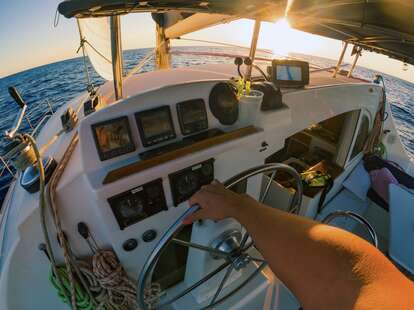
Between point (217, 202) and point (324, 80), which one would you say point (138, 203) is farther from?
point (324, 80)

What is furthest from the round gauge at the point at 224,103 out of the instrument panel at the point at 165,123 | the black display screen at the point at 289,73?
the black display screen at the point at 289,73

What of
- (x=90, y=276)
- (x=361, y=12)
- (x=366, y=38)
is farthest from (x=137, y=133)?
(x=366, y=38)

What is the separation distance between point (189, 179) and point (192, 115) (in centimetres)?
29

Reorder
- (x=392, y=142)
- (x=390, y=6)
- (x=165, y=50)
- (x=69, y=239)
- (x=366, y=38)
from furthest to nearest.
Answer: (x=392, y=142) → (x=165, y=50) → (x=366, y=38) → (x=390, y=6) → (x=69, y=239)

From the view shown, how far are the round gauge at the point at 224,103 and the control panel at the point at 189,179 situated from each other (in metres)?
0.26

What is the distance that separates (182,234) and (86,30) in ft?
9.58

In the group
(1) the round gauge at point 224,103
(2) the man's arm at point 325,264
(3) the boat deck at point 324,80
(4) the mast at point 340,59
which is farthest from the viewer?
(4) the mast at point 340,59

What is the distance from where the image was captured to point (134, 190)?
0.84m

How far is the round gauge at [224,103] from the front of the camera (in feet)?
3.55

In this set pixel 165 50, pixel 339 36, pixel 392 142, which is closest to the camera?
pixel 339 36

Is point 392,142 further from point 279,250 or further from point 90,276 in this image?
point 90,276

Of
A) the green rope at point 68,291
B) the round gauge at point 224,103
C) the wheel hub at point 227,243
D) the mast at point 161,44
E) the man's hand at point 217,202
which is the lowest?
the green rope at point 68,291

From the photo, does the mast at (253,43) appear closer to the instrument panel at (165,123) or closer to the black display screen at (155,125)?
the instrument panel at (165,123)

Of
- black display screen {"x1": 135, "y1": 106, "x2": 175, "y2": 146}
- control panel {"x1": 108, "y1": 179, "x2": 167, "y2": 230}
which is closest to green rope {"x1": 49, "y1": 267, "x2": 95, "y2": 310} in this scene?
control panel {"x1": 108, "y1": 179, "x2": 167, "y2": 230}
